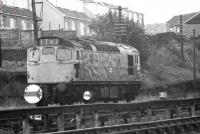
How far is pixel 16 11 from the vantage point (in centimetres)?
5522

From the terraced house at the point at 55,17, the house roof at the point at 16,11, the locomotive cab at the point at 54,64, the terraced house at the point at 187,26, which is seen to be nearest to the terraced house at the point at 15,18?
the house roof at the point at 16,11

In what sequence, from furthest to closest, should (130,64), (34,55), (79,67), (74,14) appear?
(74,14)
(130,64)
(79,67)
(34,55)

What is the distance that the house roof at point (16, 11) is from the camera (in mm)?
52875

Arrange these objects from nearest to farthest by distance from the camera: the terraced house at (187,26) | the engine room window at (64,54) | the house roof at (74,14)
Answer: the engine room window at (64,54) < the house roof at (74,14) < the terraced house at (187,26)

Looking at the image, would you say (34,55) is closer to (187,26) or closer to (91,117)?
(91,117)

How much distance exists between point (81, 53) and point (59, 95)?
9.07 ft

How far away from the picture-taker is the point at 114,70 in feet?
97.1

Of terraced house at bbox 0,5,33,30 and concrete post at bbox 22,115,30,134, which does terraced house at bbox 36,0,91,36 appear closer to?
terraced house at bbox 0,5,33,30

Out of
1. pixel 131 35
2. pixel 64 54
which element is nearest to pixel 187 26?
pixel 131 35

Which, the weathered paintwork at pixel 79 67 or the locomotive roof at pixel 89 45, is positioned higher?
the locomotive roof at pixel 89 45

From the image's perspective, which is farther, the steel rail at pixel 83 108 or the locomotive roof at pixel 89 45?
the locomotive roof at pixel 89 45

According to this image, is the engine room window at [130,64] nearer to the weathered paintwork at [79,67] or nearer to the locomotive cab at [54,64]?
the weathered paintwork at [79,67]

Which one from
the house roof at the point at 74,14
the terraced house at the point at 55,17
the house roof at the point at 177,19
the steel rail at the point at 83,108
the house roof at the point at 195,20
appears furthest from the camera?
the house roof at the point at 177,19

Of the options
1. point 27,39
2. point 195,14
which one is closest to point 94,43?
point 27,39
